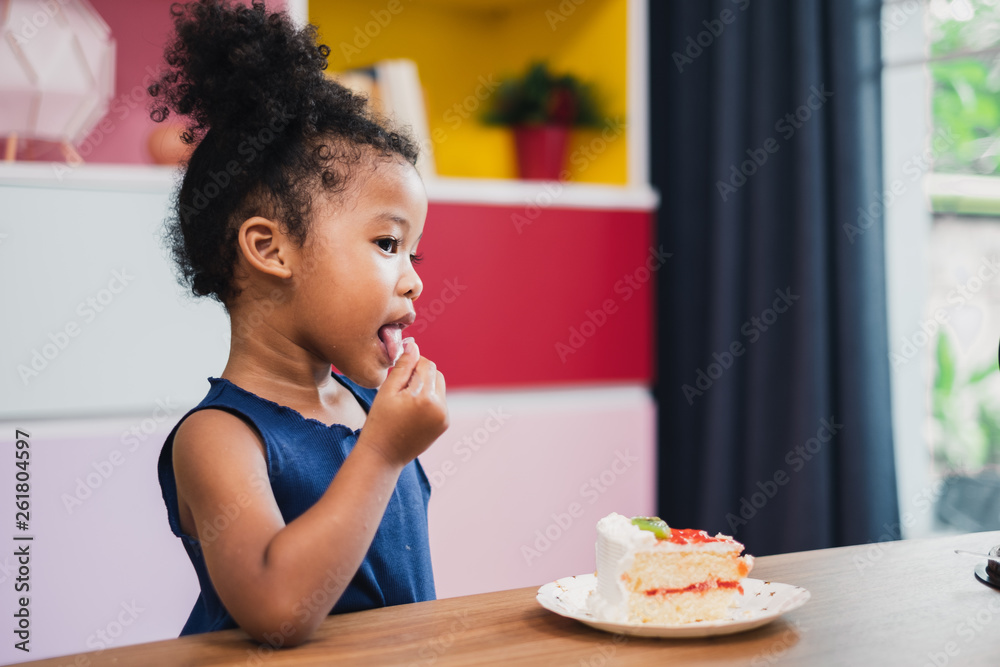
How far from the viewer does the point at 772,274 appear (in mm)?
2102

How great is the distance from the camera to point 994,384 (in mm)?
1924

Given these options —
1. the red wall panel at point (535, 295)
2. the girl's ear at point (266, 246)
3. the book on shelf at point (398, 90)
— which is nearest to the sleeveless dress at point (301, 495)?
the girl's ear at point (266, 246)

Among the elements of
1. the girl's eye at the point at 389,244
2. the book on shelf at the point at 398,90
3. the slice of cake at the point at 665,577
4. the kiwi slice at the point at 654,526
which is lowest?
the slice of cake at the point at 665,577

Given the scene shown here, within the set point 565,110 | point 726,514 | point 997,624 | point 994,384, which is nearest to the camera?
point 997,624

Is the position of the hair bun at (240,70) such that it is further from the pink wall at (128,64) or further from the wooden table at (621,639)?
the pink wall at (128,64)

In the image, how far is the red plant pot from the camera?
7.75ft

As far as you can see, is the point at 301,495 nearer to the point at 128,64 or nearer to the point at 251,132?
the point at 251,132

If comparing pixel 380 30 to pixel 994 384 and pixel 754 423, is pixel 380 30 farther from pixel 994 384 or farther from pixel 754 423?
pixel 994 384

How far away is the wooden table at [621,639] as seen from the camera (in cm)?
64

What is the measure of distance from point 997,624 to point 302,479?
1.98 ft

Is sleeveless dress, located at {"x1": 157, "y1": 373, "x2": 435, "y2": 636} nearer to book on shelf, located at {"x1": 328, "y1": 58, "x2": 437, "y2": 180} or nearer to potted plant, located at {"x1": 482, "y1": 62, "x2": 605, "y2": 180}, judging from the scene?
book on shelf, located at {"x1": 328, "y1": 58, "x2": 437, "y2": 180}

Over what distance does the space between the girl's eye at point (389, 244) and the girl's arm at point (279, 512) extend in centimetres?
15

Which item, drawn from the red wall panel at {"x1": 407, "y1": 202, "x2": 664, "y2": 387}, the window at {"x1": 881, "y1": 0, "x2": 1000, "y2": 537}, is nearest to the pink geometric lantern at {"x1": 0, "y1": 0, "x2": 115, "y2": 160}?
the red wall panel at {"x1": 407, "y1": 202, "x2": 664, "y2": 387}

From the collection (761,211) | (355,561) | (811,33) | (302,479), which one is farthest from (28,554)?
(811,33)
